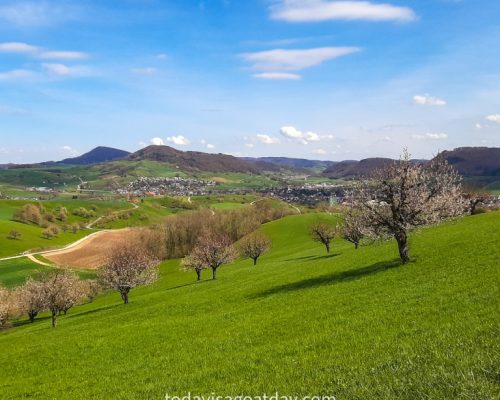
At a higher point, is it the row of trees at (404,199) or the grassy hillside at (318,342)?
the row of trees at (404,199)

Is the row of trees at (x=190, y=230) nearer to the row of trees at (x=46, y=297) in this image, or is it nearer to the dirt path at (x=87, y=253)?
the dirt path at (x=87, y=253)

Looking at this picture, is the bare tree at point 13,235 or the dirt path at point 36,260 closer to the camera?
the dirt path at point 36,260

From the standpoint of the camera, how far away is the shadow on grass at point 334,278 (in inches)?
1442

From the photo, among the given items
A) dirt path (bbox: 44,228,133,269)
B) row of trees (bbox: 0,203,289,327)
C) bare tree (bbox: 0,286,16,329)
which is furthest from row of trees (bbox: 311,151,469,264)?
dirt path (bbox: 44,228,133,269)

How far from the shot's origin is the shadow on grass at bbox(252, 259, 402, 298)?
36.6 m

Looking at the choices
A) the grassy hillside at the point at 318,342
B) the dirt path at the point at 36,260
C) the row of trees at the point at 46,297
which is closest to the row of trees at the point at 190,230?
the dirt path at the point at 36,260

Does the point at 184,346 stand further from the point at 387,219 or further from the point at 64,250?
the point at 64,250

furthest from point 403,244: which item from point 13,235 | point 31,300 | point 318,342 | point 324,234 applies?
point 13,235

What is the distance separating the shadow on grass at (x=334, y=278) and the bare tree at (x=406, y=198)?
2095mm

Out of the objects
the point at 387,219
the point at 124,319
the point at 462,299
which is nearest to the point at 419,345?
the point at 462,299

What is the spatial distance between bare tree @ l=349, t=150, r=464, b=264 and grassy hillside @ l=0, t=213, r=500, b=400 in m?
3.38

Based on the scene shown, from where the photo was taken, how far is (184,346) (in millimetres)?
26391

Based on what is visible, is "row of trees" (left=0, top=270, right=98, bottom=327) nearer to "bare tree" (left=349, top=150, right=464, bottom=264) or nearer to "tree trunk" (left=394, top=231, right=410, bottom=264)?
"bare tree" (left=349, top=150, right=464, bottom=264)

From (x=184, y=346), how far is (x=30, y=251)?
14902 cm
